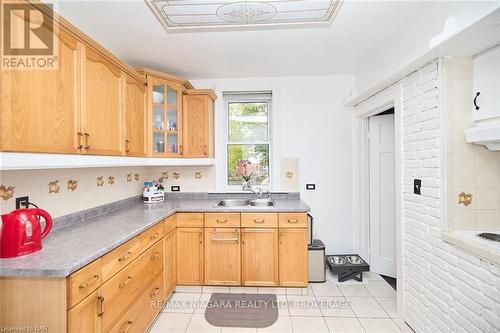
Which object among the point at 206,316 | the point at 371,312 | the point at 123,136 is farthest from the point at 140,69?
the point at 371,312

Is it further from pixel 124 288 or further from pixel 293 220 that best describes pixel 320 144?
pixel 124 288

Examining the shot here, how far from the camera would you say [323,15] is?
5.68 feet

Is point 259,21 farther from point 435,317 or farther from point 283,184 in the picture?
point 435,317

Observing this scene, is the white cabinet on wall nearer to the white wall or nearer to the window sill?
the window sill

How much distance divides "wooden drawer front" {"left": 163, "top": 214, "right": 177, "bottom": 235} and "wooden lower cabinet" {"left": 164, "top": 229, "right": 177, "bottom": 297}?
4 centimetres

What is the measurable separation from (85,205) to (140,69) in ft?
4.61

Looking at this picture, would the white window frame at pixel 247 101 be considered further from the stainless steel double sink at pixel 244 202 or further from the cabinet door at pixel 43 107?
the cabinet door at pixel 43 107

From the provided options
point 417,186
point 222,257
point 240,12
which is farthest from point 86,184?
point 417,186

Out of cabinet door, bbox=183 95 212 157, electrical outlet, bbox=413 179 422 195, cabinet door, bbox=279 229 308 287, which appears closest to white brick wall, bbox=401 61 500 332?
electrical outlet, bbox=413 179 422 195

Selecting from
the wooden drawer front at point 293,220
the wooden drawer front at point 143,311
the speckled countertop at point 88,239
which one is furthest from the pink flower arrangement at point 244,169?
the wooden drawer front at point 143,311

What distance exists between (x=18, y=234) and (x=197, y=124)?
1.90 metres

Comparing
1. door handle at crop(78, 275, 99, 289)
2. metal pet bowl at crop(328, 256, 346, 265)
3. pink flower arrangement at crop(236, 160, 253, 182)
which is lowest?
metal pet bowl at crop(328, 256, 346, 265)

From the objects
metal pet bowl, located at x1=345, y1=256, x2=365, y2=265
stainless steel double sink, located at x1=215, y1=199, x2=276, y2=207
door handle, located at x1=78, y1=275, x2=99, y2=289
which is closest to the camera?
door handle, located at x1=78, y1=275, x2=99, y2=289

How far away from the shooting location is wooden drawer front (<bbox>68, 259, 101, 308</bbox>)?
1151 mm
